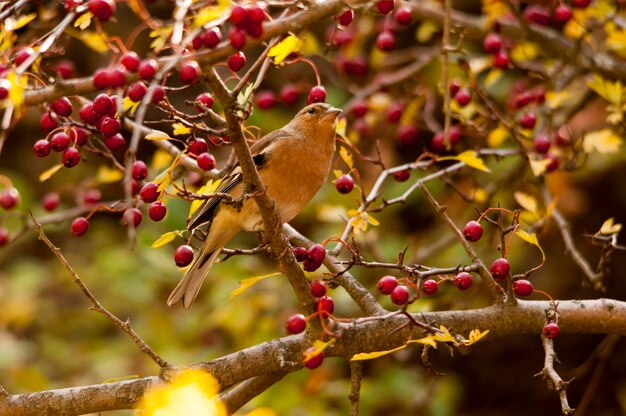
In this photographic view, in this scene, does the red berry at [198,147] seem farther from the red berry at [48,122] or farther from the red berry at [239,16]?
the red berry at [239,16]

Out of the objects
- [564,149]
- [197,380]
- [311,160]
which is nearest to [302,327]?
[197,380]

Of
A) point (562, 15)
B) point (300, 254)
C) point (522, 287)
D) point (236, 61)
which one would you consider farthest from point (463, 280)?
point (562, 15)

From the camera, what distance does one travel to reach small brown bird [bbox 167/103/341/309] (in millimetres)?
3117

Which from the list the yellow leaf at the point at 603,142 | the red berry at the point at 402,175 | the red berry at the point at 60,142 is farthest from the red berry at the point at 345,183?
the yellow leaf at the point at 603,142

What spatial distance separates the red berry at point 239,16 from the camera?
6.14ft

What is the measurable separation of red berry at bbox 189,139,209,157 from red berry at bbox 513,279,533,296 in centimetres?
108

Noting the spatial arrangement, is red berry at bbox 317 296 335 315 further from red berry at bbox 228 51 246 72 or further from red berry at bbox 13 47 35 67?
red berry at bbox 13 47 35 67

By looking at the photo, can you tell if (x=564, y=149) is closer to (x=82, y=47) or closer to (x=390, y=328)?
(x=390, y=328)

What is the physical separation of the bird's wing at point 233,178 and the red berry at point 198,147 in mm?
204

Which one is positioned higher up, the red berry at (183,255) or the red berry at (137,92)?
the red berry at (137,92)

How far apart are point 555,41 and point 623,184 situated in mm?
1716

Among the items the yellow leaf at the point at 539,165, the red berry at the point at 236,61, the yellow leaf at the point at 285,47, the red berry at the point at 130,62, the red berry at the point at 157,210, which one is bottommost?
the yellow leaf at the point at 539,165

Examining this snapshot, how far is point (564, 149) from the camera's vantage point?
12.8 feet

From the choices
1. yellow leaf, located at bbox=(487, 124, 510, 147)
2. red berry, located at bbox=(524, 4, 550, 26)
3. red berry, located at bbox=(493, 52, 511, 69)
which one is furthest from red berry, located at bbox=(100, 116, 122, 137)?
red berry, located at bbox=(524, 4, 550, 26)
